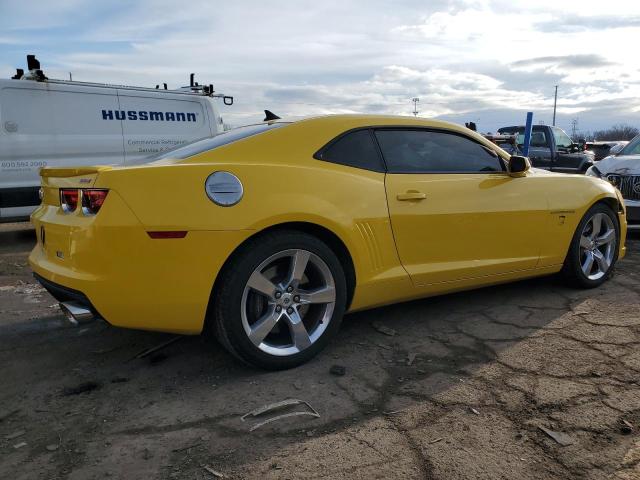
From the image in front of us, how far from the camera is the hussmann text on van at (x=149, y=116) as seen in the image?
8.08 meters

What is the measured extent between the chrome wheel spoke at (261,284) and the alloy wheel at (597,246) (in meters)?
2.90

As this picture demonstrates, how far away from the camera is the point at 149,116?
28.1 ft

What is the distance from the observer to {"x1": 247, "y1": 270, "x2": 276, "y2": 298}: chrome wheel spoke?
2938 millimetres

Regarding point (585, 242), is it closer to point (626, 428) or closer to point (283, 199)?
point (626, 428)

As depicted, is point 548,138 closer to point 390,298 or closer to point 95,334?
point 390,298

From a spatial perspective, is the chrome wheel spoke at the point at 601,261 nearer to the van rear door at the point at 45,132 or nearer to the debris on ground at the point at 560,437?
the debris on ground at the point at 560,437

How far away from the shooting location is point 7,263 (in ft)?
20.2

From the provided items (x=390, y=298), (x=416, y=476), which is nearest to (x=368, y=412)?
(x=416, y=476)

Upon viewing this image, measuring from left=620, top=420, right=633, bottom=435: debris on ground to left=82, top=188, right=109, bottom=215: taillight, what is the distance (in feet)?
8.54

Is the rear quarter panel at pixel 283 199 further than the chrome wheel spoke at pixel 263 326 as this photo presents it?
No

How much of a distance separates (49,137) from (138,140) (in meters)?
1.30

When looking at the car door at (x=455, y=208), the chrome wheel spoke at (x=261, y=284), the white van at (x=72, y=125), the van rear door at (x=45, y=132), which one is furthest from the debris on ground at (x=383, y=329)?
the van rear door at (x=45, y=132)

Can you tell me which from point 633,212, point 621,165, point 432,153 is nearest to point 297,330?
point 432,153

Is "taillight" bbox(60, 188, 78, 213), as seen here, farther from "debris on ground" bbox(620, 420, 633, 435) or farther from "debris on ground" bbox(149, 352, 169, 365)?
"debris on ground" bbox(620, 420, 633, 435)
